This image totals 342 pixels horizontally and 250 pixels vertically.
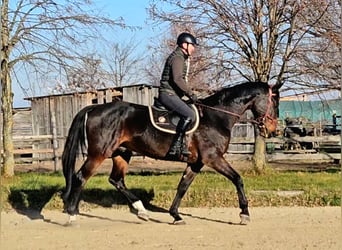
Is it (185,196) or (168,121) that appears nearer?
(168,121)

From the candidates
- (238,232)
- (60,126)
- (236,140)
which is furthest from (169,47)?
(60,126)

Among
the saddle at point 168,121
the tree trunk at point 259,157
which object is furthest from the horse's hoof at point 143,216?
the tree trunk at point 259,157

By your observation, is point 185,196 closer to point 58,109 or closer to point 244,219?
point 244,219

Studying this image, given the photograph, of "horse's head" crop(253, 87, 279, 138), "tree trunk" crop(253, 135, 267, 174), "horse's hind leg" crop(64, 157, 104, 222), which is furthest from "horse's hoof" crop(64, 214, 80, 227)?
"tree trunk" crop(253, 135, 267, 174)

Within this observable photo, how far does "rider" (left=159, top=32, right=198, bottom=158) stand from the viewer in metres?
8.61

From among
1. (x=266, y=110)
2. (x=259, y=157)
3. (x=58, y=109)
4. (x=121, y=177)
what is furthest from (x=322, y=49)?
(x=58, y=109)

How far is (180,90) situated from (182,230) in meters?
2.06

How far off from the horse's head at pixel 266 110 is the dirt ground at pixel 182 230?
4.74ft

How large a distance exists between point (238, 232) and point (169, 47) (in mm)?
8289

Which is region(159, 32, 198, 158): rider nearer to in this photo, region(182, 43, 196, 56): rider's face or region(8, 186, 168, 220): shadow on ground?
region(182, 43, 196, 56): rider's face

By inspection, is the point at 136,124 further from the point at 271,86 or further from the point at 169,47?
the point at 169,47

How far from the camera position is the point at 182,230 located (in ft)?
27.0

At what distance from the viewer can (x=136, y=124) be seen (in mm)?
9000

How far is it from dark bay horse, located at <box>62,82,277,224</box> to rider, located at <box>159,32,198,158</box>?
152mm
